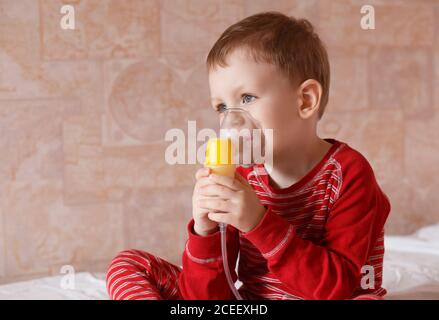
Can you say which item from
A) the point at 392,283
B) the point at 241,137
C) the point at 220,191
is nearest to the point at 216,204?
the point at 220,191

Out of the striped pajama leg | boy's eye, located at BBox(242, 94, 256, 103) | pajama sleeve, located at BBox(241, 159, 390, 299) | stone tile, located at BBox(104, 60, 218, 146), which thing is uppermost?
stone tile, located at BBox(104, 60, 218, 146)

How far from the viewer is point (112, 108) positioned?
6.09 feet

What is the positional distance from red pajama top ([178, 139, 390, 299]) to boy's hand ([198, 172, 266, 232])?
0.02m

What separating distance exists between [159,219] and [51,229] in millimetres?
328

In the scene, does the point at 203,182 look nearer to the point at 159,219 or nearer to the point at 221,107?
the point at 221,107

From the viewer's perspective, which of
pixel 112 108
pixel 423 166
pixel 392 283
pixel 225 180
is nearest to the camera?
pixel 225 180

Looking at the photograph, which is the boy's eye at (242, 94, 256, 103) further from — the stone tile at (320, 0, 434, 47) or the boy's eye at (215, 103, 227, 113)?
the stone tile at (320, 0, 434, 47)

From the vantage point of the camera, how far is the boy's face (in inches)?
42.2

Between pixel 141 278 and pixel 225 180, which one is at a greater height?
pixel 225 180

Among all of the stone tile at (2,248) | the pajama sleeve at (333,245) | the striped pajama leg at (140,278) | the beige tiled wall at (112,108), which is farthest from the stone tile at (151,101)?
the pajama sleeve at (333,245)

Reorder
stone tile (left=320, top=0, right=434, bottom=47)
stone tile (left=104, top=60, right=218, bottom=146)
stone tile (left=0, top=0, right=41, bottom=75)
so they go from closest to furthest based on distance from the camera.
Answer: stone tile (left=0, top=0, right=41, bottom=75), stone tile (left=104, top=60, right=218, bottom=146), stone tile (left=320, top=0, right=434, bottom=47)

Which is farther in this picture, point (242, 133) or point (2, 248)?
point (2, 248)

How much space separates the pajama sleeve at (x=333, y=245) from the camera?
3.32 feet

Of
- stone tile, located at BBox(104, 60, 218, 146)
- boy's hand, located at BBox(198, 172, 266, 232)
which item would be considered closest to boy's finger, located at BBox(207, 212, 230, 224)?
boy's hand, located at BBox(198, 172, 266, 232)
